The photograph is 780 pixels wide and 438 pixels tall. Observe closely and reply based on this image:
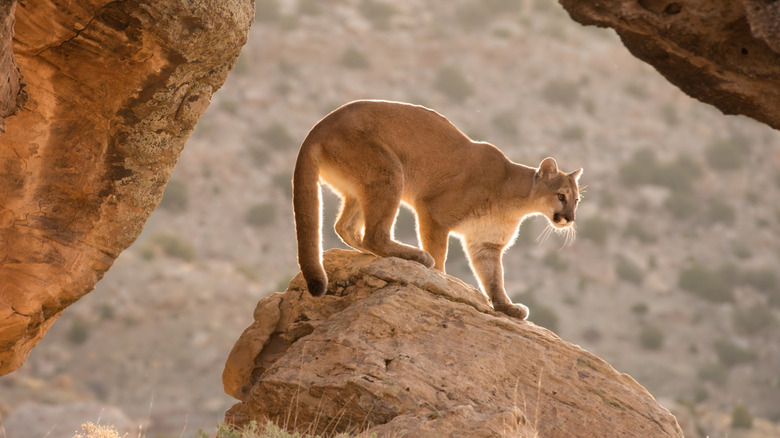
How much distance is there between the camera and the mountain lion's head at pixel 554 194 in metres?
8.31

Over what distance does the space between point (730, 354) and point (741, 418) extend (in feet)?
12.8

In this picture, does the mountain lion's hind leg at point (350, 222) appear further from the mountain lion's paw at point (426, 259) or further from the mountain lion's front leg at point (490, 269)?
the mountain lion's front leg at point (490, 269)

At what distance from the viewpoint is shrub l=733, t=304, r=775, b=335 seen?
27625 millimetres

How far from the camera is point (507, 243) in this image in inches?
324

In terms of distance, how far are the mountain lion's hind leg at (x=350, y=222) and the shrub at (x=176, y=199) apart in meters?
21.7

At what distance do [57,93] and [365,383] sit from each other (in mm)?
3140

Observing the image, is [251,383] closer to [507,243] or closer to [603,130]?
[507,243]

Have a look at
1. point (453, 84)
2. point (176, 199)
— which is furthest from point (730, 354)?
point (176, 199)

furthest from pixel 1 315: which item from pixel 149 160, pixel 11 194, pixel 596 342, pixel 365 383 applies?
pixel 596 342

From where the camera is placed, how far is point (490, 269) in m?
7.99

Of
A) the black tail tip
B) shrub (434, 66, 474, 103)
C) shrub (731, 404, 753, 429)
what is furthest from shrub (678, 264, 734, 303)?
the black tail tip

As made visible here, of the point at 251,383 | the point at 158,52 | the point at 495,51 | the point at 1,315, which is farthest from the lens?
the point at 495,51

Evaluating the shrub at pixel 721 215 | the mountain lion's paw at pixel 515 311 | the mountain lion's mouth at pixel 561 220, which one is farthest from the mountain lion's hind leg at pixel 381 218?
the shrub at pixel 721 215

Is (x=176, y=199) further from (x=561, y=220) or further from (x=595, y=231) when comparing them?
(x=561, y=220)
